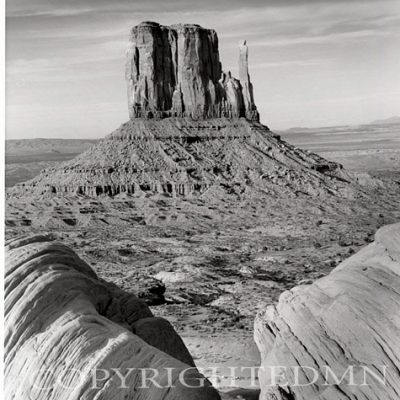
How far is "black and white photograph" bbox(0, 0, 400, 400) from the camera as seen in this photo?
5312 mm

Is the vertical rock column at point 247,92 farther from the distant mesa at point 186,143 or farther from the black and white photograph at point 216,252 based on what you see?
the black and white photograph at point 216,252

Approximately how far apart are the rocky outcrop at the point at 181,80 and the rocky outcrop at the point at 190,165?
125 cm

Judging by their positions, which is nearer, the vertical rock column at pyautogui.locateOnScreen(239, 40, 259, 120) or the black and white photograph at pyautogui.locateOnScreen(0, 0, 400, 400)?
the black and white photograph at pyautogui.locateOnScreen(0, 0, 400, 400)

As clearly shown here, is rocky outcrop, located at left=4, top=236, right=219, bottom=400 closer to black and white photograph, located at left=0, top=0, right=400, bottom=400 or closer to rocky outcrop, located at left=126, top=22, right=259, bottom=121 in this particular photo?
black and white photograph, located at left=0, top=0, right=400, bottom=400

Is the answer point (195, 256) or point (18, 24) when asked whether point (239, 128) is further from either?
point (18, 24)

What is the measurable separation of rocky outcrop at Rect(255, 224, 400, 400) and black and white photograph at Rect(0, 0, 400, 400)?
13mm

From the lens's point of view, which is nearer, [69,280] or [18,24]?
[69,280]

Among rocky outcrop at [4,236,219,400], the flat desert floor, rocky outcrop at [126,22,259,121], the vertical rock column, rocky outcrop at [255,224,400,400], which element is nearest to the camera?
rocky outcrop at [4,236,219,400]

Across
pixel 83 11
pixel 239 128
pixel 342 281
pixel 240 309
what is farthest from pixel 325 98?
pixel 239 128

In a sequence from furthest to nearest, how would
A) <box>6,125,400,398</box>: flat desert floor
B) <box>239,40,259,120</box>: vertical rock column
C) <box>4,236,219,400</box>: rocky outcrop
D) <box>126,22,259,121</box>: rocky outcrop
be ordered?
1. <box>126,22,259,121</box>: rocky outcrop
2. <box>239,40,259,120</box>: vertical rock column
3. <box>6,125,400,398</box>: flat desert floor
4. <box>4,236,219,400</box>: rocky outcrop

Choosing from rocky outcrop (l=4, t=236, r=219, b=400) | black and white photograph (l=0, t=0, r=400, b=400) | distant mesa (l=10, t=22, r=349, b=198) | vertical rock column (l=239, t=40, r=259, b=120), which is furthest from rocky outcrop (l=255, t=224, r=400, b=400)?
vertical rock column (l=239, t=40, r=259, b=120)

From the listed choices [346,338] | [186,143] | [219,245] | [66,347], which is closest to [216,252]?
[219,245]

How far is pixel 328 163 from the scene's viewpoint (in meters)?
50.0

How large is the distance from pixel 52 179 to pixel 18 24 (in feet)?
128
